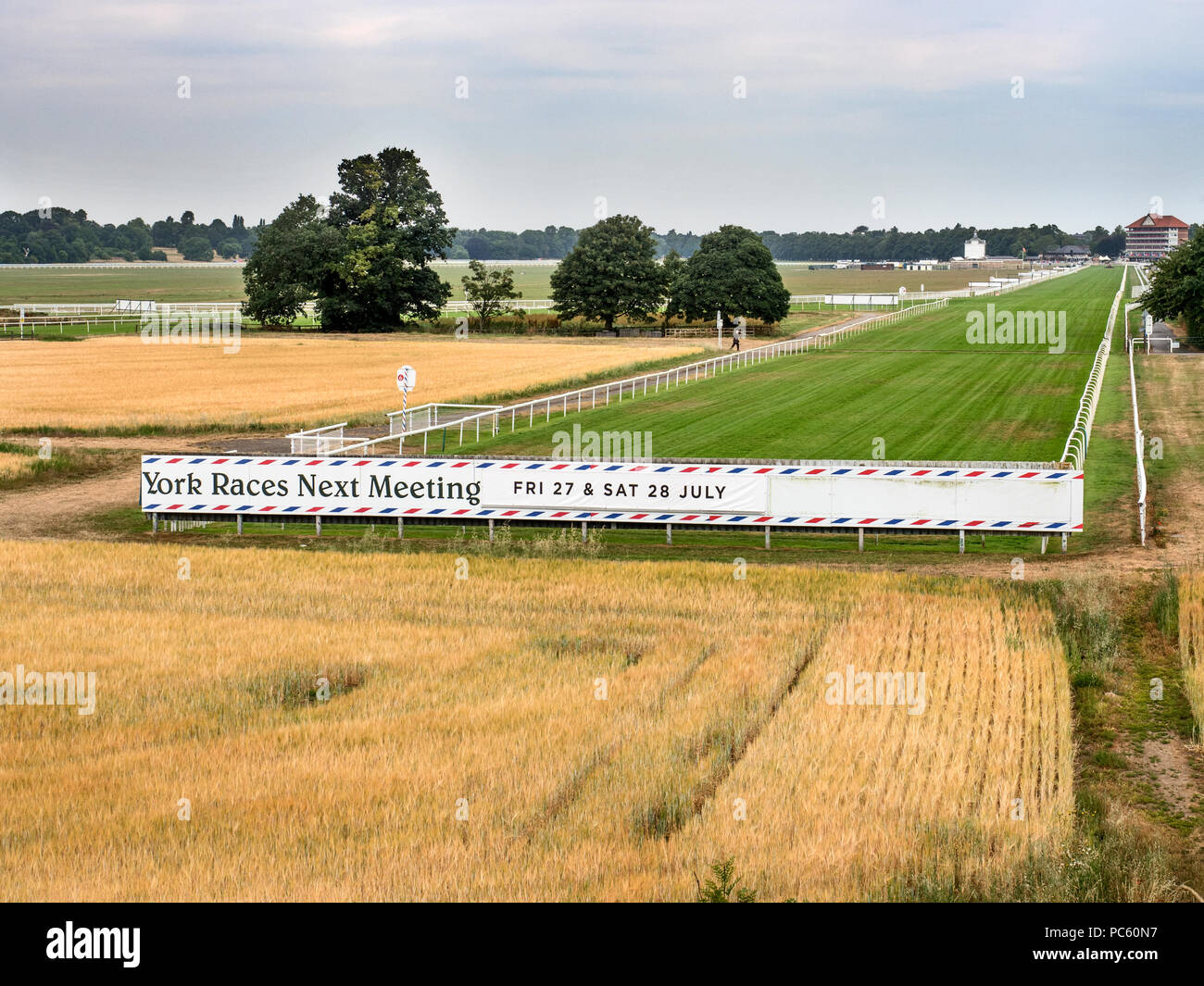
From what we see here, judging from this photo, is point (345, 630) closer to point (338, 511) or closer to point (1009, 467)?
point (338, 511)

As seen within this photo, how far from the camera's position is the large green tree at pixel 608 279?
3656 inches

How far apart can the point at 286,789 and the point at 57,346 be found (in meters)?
70.6

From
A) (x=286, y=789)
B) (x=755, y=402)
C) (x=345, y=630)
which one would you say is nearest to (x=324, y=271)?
(x=755, y=402)

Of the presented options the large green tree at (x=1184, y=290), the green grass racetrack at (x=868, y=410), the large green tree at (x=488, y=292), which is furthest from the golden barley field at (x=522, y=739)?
the large green tree at (x=488, y=292)

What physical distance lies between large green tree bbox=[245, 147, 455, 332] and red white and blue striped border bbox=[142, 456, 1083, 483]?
6739cm

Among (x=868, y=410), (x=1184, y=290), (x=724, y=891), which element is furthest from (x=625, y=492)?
(x=1184, y=290)

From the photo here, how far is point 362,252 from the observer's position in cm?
9206

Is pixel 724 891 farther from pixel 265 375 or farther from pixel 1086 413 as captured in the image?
pixel 265 375

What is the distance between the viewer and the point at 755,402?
45.8m

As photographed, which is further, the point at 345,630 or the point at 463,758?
the point at 345,630

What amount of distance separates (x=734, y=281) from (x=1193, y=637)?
242 ft

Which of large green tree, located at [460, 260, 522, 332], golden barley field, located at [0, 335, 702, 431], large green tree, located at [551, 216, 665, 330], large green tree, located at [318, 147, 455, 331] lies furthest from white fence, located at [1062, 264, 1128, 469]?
large green tree, located at [318, 147, 455, 331]

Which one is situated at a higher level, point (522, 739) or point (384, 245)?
point (384, 245)

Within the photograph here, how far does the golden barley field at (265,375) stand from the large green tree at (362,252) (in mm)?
6665
